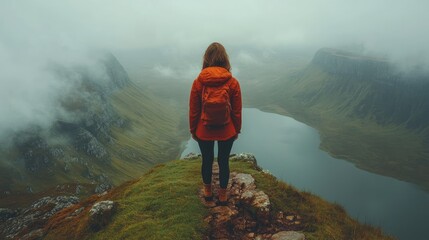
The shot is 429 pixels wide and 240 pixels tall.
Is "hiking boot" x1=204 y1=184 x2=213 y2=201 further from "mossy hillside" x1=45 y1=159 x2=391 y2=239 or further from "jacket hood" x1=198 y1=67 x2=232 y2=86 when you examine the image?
"jacket hood" x1=198 y1=67 x2=232 y2=86

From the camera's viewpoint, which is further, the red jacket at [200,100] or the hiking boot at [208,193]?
the hiking boot at [208,193]

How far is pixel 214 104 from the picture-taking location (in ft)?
38.9

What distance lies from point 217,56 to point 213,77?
1.16m

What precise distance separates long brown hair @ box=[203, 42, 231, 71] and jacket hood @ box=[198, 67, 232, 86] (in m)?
0.49

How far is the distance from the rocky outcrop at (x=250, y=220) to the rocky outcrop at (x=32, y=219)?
44.5ft

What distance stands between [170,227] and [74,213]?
13715 millimetres

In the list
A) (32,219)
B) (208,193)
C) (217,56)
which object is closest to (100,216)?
(208,193)

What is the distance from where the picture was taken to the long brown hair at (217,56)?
12.8 m

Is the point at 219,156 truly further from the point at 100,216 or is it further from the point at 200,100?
the point at 100,216

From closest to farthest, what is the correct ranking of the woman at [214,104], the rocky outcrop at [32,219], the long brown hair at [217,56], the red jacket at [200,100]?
the woman at [214,104]
the red jacket at [200,100]
the long brown hair at [217,56]
the rocky outcrop at [32,219]

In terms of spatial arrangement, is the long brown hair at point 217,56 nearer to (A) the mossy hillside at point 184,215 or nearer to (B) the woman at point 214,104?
(B) the woman at point 214,104

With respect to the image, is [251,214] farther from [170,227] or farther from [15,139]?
[15,139]

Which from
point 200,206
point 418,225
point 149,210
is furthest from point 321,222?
point 418,225

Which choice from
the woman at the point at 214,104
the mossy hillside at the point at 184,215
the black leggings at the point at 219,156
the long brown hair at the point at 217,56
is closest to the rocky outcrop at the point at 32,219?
the mossy hillside at the point at 184,215
